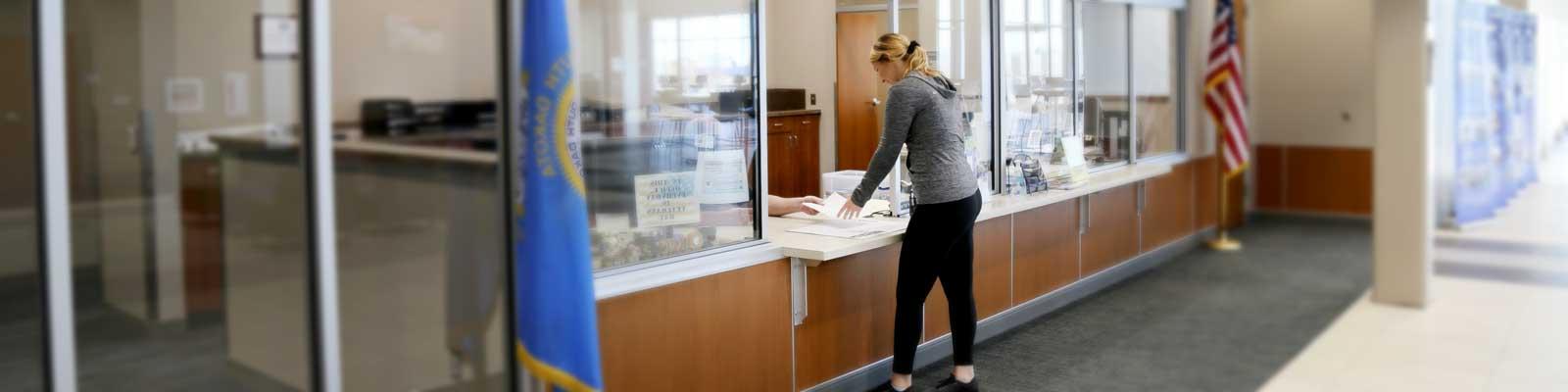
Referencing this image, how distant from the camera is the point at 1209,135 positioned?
916 centimetres

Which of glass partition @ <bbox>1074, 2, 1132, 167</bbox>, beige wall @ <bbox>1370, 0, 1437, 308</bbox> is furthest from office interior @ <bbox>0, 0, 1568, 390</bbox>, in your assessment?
beige wall @ <bbox>1370, 0, 1437, 308</bbox>

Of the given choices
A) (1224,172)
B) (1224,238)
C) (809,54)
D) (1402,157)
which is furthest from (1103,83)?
(1224,172)

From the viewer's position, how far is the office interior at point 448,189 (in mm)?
2789

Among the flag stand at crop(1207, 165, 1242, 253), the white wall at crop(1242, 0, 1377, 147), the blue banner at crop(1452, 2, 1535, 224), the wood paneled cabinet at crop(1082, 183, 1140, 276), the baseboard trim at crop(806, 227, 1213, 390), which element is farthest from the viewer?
the white wall at crop(1242, 0, 1377, 147)

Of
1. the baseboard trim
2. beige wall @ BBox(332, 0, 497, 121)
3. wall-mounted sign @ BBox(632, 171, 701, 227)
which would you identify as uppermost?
beige wall @ BBox(332, 0, 497, 121)

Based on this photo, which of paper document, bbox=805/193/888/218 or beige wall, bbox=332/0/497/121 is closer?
beige wall, bbox=332/0/497/121

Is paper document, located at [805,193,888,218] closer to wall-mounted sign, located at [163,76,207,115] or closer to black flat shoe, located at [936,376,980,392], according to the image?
black flat shoe, located at [936,376,980,392]

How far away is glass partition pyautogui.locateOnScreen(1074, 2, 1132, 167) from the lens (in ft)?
22.5

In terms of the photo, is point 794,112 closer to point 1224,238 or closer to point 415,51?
point 415,51

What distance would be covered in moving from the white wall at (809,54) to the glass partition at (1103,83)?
191cm

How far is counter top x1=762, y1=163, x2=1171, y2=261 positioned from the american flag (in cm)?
209

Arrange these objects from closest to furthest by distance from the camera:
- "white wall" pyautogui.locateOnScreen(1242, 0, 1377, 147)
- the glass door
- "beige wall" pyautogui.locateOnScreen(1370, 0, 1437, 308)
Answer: the glass door → "beige wall" pyautogui.locateOnScreen(1370, 0, 1437, 308) → "white wall" pyautogui.locateOnScreen(1242, 0, 1377, 147)

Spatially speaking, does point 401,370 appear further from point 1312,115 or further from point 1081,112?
point 1312,115

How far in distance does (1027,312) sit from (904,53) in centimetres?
219
